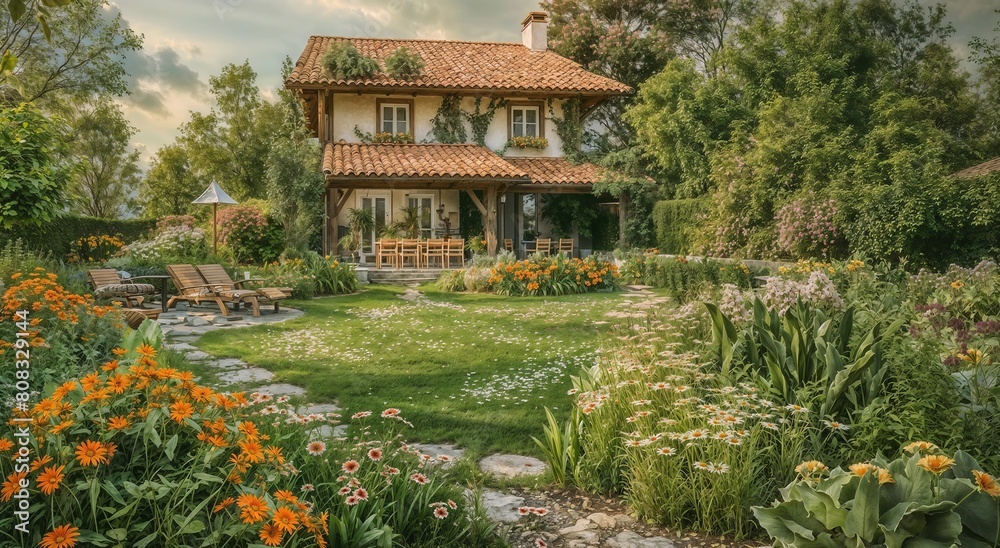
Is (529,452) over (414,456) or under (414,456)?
under

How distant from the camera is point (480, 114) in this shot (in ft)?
72.1

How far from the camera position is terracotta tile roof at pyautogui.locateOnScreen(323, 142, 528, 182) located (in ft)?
59.1

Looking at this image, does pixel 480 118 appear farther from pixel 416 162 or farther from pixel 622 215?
pixel 622 215

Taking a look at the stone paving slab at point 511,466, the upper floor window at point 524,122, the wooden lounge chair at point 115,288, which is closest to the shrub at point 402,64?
the upper floor window at point 524,122

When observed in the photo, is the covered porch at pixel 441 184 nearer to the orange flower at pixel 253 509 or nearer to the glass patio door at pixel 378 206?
the glass patio door at pixel 378 206

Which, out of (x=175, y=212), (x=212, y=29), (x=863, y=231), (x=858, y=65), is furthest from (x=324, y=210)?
(x=175, y=212)

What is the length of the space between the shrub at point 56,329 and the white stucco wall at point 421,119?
49.8 feet

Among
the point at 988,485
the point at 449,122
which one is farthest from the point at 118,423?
the point at 449,122

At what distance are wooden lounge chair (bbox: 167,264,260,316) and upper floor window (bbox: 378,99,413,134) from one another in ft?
33.4

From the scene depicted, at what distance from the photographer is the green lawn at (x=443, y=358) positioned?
555 cm

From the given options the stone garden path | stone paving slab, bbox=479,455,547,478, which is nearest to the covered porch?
the stone garden path

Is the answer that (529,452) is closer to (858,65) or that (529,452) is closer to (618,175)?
(618,175)

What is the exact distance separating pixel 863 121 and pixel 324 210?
16451 mm

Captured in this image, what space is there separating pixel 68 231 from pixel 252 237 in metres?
5.24
